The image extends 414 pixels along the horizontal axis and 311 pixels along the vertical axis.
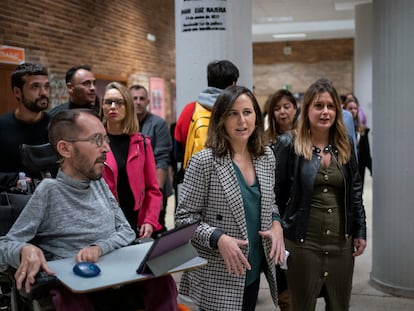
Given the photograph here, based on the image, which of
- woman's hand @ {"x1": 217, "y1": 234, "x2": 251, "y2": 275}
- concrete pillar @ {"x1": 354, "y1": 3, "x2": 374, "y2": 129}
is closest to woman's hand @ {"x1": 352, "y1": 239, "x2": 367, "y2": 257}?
woman's hand @ {"x1": 217, "y1": 234, "x2": 251, "y2": 275}

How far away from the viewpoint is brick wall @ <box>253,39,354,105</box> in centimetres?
1769

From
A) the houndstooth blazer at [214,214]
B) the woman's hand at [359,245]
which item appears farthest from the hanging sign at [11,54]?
the woman's hand at [359,245]

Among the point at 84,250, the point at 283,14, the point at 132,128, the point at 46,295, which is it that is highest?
the point at 283,14

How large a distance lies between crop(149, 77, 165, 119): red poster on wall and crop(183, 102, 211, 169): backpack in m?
7.48

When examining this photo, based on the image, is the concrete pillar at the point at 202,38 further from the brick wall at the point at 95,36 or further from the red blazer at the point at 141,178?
the brick wall at the point at 95,36

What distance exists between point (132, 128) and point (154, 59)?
8306 mm

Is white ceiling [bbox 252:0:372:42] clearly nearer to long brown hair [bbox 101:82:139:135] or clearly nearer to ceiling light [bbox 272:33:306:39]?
ceiling light [bbox 272:33:306:39]

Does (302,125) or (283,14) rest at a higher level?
(283,14)

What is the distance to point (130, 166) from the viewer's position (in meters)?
3.17

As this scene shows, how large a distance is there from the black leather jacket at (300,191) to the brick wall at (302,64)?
49.2 feet

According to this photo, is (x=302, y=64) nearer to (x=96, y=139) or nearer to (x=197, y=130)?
(x=197, y=130)

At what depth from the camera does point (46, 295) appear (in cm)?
189

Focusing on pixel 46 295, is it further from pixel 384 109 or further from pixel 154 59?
pixel 154 59

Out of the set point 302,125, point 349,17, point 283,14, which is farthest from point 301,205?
point 349,17
